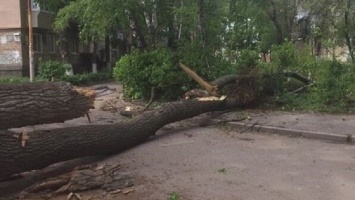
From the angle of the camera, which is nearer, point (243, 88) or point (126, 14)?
point (243, 88)

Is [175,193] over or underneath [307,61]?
underneath

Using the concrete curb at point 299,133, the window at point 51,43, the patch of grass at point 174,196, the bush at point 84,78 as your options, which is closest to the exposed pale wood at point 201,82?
the concrete curb at point 299,133

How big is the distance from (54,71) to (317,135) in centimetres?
1676

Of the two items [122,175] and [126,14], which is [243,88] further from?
[122,175]

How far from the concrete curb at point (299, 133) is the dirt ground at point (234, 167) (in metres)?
0.22

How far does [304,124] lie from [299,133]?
0.75 metres

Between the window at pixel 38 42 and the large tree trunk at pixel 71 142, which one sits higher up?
the window at pixel 38 42

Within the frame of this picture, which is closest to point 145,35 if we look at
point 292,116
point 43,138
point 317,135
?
point 292,116

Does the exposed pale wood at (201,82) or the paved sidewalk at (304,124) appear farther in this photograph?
the exposed pale wood at (201,82)

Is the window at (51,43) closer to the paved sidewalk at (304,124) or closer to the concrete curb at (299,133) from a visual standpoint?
the paved sidewalk at (304,124)

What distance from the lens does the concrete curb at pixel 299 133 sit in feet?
29.7

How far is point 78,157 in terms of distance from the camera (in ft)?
24.9

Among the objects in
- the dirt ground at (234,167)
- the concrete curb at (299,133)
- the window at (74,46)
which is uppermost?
the window at (74,46)


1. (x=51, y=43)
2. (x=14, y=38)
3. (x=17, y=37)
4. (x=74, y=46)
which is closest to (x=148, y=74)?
(x=17, y=37)
